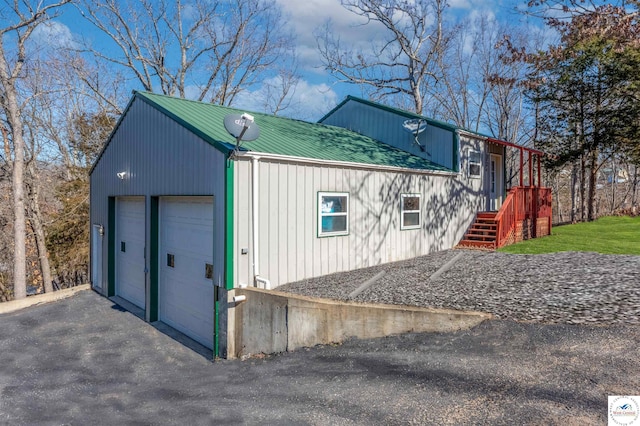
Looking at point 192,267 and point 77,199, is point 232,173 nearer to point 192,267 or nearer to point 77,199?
point 192,267

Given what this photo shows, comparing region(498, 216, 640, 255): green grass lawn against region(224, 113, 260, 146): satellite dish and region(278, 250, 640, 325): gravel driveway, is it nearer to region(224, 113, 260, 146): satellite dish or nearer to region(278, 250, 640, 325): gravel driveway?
region(278, 250, 640, 325): gravel driveway

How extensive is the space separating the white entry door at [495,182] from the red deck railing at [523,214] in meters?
1.34

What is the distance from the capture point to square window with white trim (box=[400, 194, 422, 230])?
10624 mm

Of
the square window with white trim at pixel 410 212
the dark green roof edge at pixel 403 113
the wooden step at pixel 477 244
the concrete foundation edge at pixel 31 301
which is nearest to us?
→ the square window with white trim at pixel 410 212

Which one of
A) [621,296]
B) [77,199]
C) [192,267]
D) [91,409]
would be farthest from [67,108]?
[621,296]

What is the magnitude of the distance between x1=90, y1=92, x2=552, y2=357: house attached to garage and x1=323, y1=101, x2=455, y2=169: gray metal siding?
0.05 m

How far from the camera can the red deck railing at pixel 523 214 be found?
12.4m

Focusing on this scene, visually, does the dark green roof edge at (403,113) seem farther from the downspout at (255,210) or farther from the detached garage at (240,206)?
the downspout at (255,210)

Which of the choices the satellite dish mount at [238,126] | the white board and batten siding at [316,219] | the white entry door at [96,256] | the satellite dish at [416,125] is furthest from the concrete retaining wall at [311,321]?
the satellite dish at [416,125]

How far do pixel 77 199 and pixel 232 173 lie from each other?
→ 1434cm

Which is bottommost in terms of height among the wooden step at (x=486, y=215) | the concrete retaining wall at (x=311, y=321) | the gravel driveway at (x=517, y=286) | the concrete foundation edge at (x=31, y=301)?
the concrete foundation edge at (x=31, y=301)

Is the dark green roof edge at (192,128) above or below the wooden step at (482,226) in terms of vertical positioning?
above

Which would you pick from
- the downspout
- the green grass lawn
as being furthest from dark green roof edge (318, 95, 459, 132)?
the downspout

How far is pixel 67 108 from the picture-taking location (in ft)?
71.9
